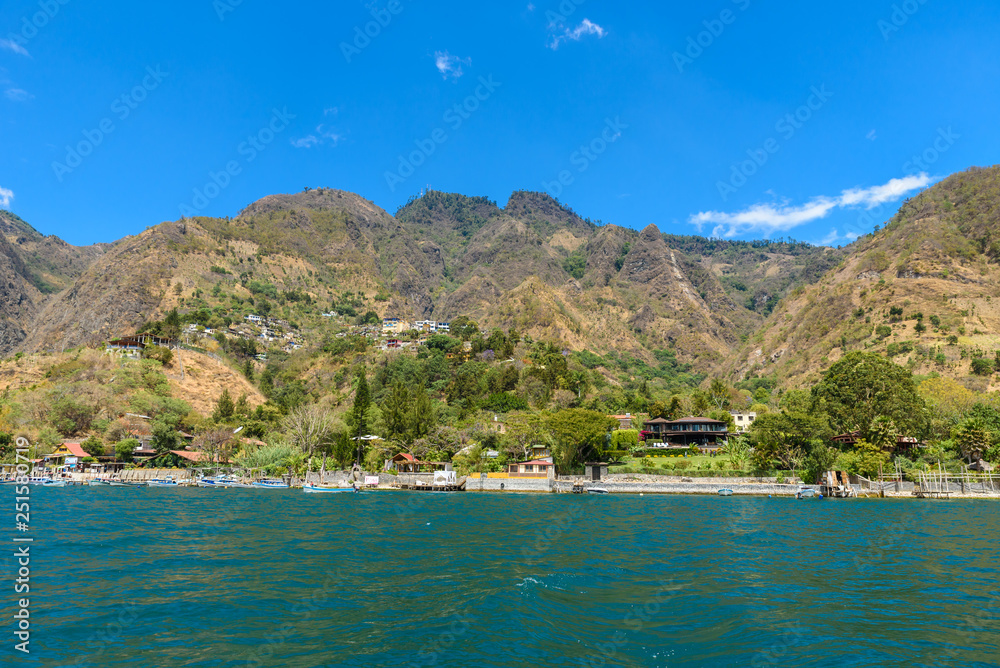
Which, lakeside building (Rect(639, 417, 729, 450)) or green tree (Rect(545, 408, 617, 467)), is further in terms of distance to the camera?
lakeside building (Rect(639, 417, 729, 450))

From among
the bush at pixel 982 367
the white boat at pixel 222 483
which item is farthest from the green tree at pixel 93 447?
the bush at pixel 982 367

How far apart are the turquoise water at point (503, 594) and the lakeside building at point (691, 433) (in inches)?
2113

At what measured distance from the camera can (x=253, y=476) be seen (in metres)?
80.1

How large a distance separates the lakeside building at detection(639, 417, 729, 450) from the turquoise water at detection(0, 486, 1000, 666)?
2113 inches

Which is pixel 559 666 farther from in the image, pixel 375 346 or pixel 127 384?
pixel 375 346

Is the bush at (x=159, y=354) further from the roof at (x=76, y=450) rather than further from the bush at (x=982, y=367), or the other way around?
the bush at (x=982, y=367)

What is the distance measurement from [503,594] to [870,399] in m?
69.5

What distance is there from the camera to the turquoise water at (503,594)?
1247 cm

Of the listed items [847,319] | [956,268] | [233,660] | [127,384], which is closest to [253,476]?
[127,384]

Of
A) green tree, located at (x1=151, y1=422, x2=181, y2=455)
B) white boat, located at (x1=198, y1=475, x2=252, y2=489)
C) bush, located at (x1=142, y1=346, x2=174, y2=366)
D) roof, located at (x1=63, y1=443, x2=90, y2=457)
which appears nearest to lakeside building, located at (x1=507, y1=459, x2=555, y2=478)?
white boat, located at (x1=198, y1=475, x2=252, y2=489)

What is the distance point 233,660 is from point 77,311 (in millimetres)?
207806

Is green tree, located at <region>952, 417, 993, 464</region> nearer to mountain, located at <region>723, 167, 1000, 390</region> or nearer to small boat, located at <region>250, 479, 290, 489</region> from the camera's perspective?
mountain, located at <region>723, 167, 1000, 390</region>

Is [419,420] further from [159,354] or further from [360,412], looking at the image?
[159,354]

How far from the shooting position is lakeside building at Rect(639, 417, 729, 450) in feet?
289
